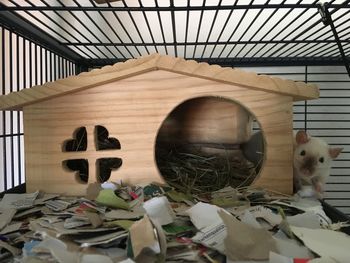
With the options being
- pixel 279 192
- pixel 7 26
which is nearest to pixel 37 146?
pixel 7 26

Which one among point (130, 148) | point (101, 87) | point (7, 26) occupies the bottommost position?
point (130, 148)

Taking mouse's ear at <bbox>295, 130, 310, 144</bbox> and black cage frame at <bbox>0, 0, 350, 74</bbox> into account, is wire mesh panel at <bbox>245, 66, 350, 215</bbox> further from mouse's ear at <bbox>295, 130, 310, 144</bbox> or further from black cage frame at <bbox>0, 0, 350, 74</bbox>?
mouse's ear at <bbox>295, 130, 310, 144</bbox>

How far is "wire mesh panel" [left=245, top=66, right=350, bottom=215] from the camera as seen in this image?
124 centimetres

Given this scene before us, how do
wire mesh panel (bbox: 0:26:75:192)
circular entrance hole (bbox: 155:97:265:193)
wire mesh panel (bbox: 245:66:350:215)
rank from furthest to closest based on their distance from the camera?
wire mesh panel (bbox: 245:66:350:215) < circular entrance hole (bbox: 155:97:265:193) < wire mesh panel (bbox: 0:26:75:192)

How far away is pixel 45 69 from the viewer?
95 centimetres

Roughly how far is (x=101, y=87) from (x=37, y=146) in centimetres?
19

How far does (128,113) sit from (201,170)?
276 millimetres

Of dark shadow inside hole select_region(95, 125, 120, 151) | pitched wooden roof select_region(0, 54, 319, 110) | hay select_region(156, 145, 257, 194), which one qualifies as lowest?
hay select_region(156, 145, 257, 194)

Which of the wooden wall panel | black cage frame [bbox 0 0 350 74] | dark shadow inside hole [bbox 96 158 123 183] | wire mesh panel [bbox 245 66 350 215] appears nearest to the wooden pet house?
the wooden wall panel

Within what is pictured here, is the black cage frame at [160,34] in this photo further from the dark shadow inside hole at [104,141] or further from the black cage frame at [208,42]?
the dark shadow inside hole at [104,141]

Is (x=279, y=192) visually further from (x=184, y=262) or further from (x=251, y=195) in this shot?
(x=184, y=262)

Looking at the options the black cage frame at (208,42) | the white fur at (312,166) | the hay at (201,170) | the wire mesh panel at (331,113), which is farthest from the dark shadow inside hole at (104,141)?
the wire mesh panel at (331,113)

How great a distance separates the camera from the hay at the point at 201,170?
29.5 inches

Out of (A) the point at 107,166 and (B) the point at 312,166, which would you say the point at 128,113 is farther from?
(B) the point at 312,166
